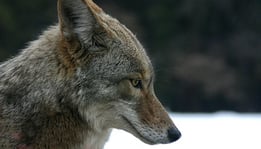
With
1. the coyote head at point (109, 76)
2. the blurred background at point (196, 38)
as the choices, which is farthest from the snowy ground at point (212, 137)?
the blurred background at point (196, 38)

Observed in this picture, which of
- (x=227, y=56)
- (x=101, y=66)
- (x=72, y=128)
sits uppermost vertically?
(x=101, y=66)

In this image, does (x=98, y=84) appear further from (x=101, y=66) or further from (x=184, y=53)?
(x=184, y=53)

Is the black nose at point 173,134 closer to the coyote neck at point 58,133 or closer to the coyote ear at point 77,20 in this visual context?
the coyote neck at point 58,133

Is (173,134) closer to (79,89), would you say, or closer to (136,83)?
(136,83)

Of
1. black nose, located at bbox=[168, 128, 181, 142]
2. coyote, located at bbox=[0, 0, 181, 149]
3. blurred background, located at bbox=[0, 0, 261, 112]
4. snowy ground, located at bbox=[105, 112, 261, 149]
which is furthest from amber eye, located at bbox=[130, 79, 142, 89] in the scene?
blurred background, located at bbox=[0, 0, 261, 112]

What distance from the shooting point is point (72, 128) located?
565 cm

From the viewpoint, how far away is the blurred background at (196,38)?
27844 millimetres

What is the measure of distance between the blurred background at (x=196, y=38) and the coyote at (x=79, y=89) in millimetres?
21179

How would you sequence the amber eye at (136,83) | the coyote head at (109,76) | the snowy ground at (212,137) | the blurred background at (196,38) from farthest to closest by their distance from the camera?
1. the blurred background at (196,38)
2. the snowy ground at (212,137)
3. the amber eye at (136,83)
4. the coyote head at (109,76)

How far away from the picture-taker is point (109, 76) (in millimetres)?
5637

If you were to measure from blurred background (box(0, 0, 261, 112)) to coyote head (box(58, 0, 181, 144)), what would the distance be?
833 inches

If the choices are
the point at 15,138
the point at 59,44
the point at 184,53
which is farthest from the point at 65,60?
the point at 184,53

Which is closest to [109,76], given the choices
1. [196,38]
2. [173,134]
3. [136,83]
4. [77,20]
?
[136,83]

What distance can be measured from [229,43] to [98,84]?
2534cm
